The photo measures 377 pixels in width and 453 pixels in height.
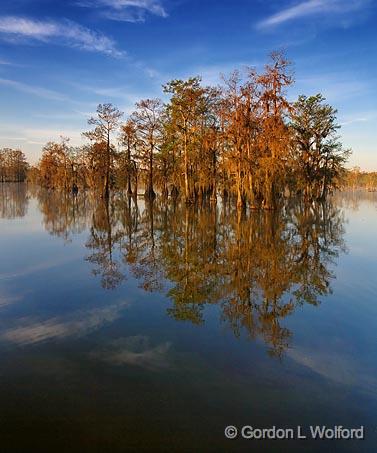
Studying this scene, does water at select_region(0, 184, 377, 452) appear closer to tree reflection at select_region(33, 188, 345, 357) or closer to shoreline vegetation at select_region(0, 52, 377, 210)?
tree reflection at select_region(33, 188, 345, 357)

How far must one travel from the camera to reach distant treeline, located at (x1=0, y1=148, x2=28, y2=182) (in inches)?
5600

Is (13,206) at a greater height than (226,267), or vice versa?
(13,206)

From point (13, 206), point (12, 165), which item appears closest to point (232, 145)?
point (13, 206)

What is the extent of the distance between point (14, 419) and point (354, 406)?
3.86 m

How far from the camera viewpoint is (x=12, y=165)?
5748 inches

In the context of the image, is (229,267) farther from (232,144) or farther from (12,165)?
(12,165)

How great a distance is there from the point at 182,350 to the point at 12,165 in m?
158

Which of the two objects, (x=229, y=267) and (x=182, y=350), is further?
(x=229, y=267)

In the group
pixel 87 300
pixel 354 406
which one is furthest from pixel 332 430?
pixel 87 300

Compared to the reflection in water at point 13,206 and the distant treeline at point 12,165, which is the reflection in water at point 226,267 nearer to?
the reflection in water at point 13,206

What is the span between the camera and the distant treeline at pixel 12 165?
5600 inches

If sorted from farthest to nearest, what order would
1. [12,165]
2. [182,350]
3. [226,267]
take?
[12,165]
[226,267]
[182,350]

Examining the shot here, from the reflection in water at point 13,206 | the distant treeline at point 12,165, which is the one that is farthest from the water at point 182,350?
the distant treeline at point 12,165

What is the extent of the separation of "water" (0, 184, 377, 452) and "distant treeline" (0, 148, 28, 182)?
146268mm
